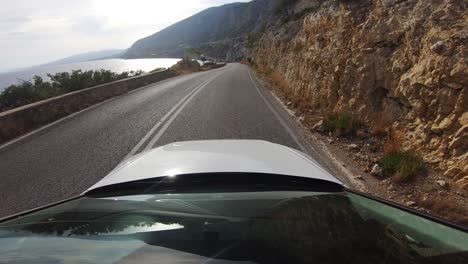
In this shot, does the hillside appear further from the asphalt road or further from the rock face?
the asphalt road

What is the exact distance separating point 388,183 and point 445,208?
1.00 meters

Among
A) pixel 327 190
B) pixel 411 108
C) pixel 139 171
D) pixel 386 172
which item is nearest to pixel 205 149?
pixel 139 171

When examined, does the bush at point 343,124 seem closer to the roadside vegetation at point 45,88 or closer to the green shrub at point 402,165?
the green shrub at point 402,165

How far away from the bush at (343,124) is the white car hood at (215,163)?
209 inches

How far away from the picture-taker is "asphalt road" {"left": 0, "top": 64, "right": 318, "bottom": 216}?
523cm

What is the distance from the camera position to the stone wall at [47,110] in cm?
904

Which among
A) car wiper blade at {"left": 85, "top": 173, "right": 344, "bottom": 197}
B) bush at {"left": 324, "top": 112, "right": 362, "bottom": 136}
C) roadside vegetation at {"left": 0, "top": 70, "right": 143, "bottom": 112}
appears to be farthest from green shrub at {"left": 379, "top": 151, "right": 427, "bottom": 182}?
roadside vegetation at {"left": 0, "top": 70, "right": 143, "bottom": 112}

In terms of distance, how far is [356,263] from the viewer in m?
1.50

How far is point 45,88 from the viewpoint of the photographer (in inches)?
709

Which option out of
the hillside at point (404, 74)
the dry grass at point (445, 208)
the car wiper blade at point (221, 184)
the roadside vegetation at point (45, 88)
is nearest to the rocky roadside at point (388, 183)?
the dry grass at point (445, 208)

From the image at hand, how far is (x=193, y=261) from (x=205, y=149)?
1.68 m

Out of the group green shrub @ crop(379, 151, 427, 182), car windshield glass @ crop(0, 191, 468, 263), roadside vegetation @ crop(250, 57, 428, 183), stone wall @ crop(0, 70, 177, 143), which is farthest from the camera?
stone wall @ crop(0, 70, 177, 143)

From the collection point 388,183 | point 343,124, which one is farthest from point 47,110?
point 388,183

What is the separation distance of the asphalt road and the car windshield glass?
303 centimetres
